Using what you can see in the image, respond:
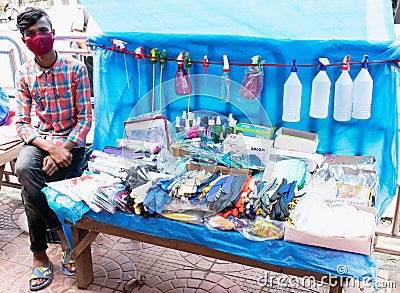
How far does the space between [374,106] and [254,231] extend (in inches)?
43.5

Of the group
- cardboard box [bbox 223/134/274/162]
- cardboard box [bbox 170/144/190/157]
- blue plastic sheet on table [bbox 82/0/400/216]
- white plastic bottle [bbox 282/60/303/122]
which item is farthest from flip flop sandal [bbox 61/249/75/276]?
white plastic bottle [bbox 282/60/303/122]

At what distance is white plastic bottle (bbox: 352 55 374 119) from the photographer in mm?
2248

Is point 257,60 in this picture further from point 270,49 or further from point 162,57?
point 162,57

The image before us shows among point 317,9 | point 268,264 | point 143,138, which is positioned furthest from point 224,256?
point 317,9

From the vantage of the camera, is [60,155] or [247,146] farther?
[60,155]

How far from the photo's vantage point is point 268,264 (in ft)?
6.12

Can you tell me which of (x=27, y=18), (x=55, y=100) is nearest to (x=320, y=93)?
(x=55, y=100)

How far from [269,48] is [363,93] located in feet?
1.97

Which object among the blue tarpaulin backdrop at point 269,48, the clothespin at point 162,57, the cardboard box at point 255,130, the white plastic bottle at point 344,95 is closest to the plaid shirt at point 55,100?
the blue tarpaulin backdrop at point 269,48

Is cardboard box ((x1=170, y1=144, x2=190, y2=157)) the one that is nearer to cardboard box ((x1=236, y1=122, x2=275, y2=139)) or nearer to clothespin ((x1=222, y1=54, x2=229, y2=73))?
cardboard box ((x1=236, y1=122, x2=275, y2=139))

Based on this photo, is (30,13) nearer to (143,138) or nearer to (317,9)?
(143,138)

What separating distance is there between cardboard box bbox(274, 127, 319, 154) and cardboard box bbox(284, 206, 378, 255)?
75cm

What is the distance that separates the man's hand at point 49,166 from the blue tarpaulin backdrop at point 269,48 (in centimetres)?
66

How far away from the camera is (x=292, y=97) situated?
2.43m
